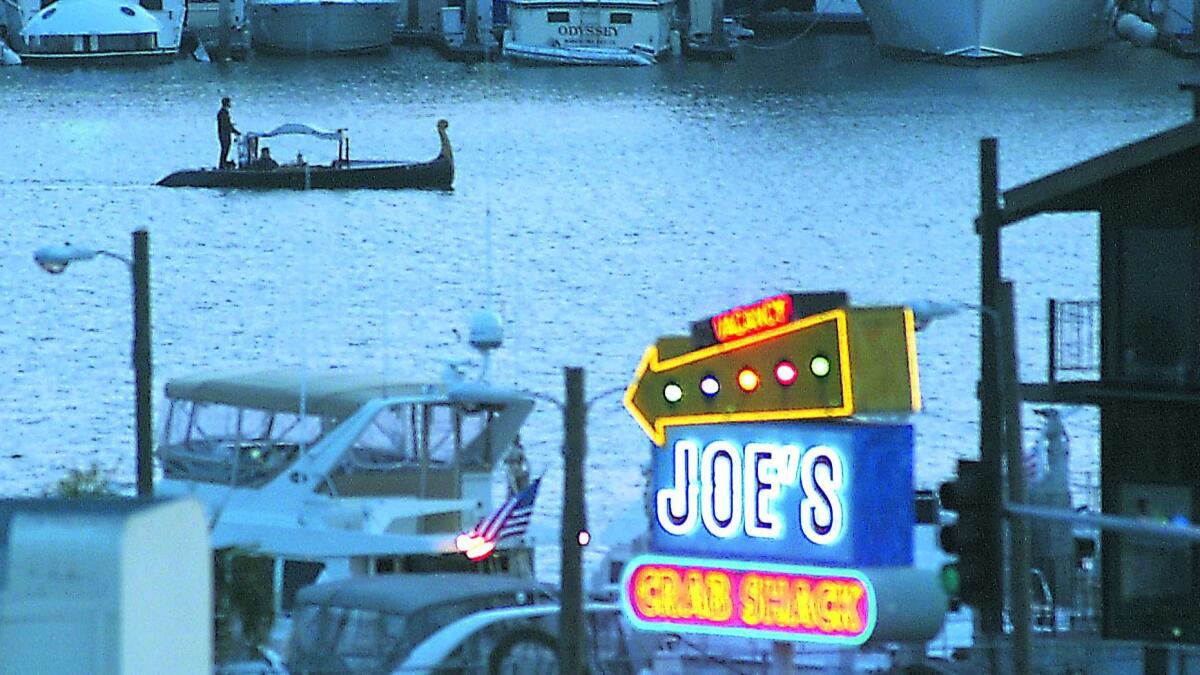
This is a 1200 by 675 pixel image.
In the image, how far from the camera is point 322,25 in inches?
6422

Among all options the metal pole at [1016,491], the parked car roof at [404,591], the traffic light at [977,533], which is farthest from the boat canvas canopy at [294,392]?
the traffic light at [977,533]

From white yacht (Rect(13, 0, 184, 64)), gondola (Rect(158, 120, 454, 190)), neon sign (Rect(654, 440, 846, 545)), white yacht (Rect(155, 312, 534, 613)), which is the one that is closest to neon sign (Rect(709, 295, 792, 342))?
neon sign (Rect(654, 440, 846, 545))

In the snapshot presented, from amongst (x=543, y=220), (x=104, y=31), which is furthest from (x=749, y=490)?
(x=104, y=31)

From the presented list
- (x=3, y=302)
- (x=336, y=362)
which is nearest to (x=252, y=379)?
(x=336, y=362)

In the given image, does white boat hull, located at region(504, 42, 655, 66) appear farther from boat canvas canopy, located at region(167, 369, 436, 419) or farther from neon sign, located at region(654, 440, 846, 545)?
neon sign, located at region(654, 440, 846, 545)

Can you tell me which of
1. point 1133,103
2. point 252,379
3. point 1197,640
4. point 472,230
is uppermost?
point 1133,103

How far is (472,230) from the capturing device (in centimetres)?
8481

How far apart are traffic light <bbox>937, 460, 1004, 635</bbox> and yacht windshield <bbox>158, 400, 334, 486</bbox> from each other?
1410 centimetres

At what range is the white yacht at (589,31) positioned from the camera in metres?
150

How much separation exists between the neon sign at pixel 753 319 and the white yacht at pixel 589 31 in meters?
133

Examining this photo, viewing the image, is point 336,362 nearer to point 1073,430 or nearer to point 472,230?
point 1073,430

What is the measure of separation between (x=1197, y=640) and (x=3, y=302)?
161 ft

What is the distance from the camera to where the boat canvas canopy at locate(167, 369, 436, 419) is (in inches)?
1157

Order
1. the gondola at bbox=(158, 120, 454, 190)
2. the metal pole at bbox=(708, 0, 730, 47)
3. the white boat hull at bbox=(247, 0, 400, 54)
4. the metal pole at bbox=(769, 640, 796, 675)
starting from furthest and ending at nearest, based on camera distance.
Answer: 1. the white boat hull at bbox=(247, 0, 400, 54)
2. the metal pole at bbox=(708, 0, 730, 47)
3. the gondola at bbox=(158, 120, 454, 190)
4. the metal pole at bbox=(769, 640, 796, 675)
